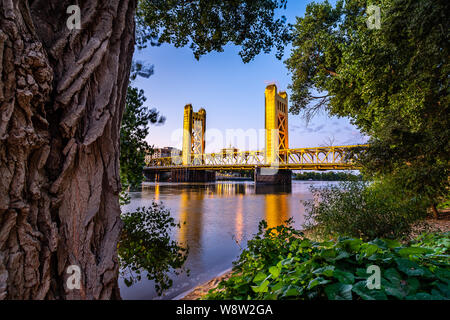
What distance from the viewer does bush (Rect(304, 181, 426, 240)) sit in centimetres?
346

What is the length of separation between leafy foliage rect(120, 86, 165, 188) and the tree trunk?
116 centimetres

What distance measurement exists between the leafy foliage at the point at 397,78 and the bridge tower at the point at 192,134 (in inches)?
1123

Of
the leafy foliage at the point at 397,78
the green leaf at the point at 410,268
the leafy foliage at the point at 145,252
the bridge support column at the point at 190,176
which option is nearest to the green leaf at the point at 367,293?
the green leaf at the point at 410,268

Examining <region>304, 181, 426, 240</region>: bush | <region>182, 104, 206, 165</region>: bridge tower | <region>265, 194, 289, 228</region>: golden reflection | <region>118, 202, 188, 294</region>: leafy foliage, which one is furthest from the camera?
<region>182, 104, 206, 165</region>: bridge tower

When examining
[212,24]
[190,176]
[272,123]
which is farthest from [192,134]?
[212,24]

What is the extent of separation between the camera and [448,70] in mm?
3518

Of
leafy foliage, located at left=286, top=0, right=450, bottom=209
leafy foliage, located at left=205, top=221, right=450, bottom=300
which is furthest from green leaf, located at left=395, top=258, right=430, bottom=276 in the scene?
leafy foliage, located at left=286, top=0, right=450, bottom=209

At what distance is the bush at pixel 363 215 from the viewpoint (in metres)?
3.46

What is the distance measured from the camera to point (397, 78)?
420 centimetres

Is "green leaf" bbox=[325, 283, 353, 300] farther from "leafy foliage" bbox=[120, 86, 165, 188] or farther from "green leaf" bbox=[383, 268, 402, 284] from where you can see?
"leafy foliage" bbox=[120, 86, 165, 188]

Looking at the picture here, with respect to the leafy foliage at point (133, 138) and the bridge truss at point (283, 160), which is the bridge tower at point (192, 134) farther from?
the leafy foliage at point (133, 138)

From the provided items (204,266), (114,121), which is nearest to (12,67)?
(114,121)

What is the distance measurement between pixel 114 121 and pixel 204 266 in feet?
11.3
